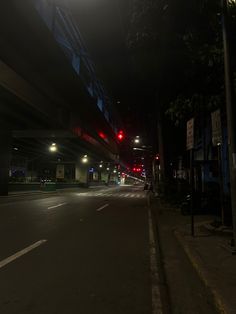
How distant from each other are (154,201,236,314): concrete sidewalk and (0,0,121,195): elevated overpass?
1038 centimetres

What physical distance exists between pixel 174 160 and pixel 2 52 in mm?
21040

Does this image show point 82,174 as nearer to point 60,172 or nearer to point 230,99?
point 60,172

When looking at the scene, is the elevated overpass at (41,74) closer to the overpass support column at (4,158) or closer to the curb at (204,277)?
the overpass support column at (4,158)

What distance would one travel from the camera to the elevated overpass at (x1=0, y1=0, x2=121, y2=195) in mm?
15039

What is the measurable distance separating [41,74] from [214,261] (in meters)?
17.1

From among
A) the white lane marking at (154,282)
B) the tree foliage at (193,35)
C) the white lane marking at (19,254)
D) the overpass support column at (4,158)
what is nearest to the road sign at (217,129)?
the tree foliage at (193,35)

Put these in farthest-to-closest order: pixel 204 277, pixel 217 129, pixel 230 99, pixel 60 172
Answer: pixel 60 172, pixel 217 129, pixel 230 99, pixel 204 277

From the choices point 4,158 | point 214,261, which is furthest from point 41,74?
point 214,261

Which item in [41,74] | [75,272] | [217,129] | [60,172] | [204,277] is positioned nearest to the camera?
[204,277]

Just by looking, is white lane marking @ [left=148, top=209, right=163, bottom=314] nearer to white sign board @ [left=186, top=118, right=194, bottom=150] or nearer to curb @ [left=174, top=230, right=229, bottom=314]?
curb @ [left=174, top=230, right=229, bottom=314]

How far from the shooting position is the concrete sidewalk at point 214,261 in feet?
16.1

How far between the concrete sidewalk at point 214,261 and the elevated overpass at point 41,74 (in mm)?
10381

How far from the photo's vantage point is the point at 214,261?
704 cm

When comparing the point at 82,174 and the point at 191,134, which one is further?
the point at 82,174
